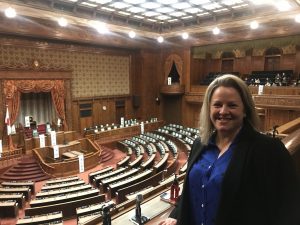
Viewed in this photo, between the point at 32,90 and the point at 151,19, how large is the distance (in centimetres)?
662

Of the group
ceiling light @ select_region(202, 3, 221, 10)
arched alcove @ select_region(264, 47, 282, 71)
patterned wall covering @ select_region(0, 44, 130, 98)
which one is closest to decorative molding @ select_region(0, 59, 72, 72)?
patterned wall covering @ select_region(0, 44, 130, 98)

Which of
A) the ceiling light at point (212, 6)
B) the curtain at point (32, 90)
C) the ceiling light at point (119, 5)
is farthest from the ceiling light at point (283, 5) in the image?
the curtain at point (32, 90)

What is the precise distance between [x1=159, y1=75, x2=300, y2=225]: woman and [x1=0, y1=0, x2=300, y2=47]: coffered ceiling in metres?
8.52

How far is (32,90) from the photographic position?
10.9 meters

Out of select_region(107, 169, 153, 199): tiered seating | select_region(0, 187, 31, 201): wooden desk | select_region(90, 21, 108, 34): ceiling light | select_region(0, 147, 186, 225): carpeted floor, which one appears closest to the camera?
select_region(0, 147, 186, 225): carpeted floor

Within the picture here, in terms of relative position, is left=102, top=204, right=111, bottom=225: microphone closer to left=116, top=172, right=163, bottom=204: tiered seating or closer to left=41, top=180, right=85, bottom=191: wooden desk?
left=116, top=172, right=163, bottom=204: tiered seating

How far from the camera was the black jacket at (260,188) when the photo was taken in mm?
1106

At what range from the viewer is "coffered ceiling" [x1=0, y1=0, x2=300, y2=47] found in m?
9.20

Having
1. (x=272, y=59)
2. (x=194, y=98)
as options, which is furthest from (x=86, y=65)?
(x=272, y=59)

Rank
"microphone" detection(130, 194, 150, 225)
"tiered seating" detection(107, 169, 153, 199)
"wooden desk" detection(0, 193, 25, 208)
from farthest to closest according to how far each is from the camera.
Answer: "tiered seating" detection(107, 169, 153, 199), "wooden desk" detection(0, 193, 25, 208), "microphone" detection(130, 194, 150, 225)

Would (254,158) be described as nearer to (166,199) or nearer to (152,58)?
(166,199)

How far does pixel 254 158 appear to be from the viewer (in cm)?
114

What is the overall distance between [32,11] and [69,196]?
676cm

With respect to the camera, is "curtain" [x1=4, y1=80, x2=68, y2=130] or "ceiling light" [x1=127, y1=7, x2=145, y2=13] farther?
"ceiling light" [x1=127, y1=7, x2=145, y2=13]
